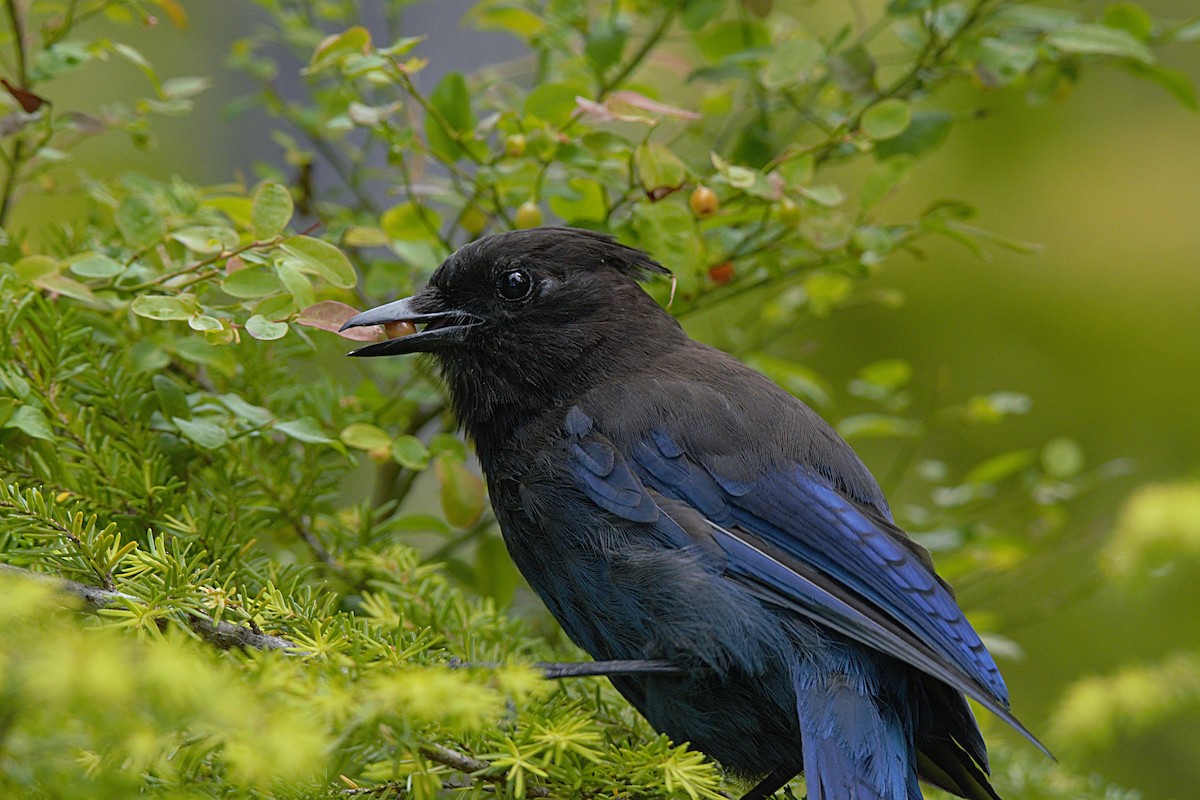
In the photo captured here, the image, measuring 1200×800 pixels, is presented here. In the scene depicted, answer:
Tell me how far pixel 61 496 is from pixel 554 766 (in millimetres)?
768

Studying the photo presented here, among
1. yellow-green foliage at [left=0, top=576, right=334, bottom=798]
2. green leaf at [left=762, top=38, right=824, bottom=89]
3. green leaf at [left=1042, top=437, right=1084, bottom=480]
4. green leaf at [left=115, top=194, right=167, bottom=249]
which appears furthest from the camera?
green leaf at [left=1042, top=437, right=1084, bottom=480]

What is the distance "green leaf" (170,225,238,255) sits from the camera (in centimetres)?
172

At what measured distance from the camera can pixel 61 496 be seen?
159 centimetres

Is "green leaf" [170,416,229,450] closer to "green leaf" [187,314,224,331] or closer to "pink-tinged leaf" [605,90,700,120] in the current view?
"green leaf" [187,314,224,331]

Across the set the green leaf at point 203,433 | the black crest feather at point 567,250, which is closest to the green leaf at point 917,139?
the black crest feather at point 567,250

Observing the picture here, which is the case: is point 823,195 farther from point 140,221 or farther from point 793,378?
point 140,221

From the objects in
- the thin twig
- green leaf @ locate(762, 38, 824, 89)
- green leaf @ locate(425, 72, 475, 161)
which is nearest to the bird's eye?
green leaf @ locate(425, 72, 475, 161)

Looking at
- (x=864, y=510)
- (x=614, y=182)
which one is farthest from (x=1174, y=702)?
(x=614, y=182)

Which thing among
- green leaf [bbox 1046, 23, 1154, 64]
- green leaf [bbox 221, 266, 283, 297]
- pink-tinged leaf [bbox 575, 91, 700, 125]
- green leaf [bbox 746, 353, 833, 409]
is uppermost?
green leaf [bbox 1046, 23, 1154, 64]

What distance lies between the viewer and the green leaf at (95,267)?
1.65 m

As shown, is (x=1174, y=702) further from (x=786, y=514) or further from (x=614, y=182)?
(x=614, y=182)

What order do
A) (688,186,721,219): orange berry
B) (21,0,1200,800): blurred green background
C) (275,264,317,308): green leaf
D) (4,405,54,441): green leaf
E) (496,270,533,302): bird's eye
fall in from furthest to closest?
(21,0,1200,800): blurred green background
(496,270,533,302): bird's eye
(688,186,721,219): orange berry
(275,264,317,308): green leaf
(4,405,54,441): green leaf

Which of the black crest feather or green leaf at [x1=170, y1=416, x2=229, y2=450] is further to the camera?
the black crest feather

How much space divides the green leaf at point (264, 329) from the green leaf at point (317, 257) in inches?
2.5
